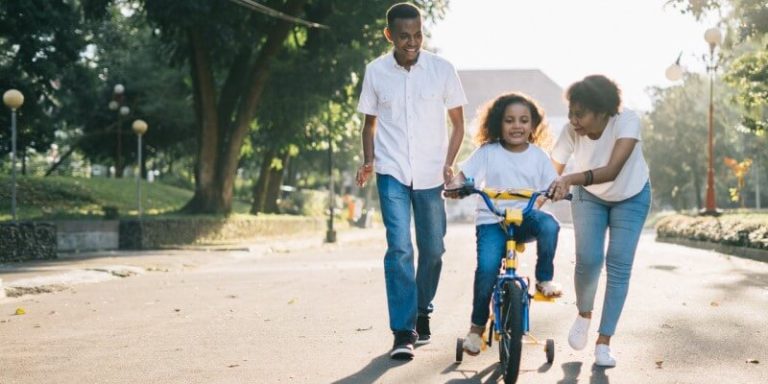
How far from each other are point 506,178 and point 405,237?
36.3 inches

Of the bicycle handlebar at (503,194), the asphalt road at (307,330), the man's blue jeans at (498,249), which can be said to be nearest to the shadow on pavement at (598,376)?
the asphalt road at (307,330)

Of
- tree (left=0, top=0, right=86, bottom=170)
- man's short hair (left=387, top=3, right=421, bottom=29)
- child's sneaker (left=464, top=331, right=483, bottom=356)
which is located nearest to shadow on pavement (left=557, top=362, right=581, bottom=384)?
child's sneaker (left=464, top=331, right=483, bottom=356)

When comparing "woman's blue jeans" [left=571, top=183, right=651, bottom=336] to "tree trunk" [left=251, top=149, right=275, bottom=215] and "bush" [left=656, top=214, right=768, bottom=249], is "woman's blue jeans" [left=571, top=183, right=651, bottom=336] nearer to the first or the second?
"bush" [left=656, top=214, right=768, bottom=249]

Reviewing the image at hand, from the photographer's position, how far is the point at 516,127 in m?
6.18

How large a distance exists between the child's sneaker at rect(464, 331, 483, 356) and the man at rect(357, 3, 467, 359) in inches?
26.4

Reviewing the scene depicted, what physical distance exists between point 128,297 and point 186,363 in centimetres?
526

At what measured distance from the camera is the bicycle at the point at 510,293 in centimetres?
534

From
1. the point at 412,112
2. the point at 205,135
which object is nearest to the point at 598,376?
the point at 412,112

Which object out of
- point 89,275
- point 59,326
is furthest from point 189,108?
point 59,326

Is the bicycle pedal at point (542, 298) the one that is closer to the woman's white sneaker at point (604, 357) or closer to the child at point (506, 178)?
the child at point (506, 178)

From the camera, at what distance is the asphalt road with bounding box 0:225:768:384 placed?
6.05 meters

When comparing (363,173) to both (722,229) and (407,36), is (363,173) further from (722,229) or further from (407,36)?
(722,229)

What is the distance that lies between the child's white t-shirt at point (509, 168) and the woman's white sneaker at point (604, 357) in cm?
97

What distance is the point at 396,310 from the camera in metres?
6.65
